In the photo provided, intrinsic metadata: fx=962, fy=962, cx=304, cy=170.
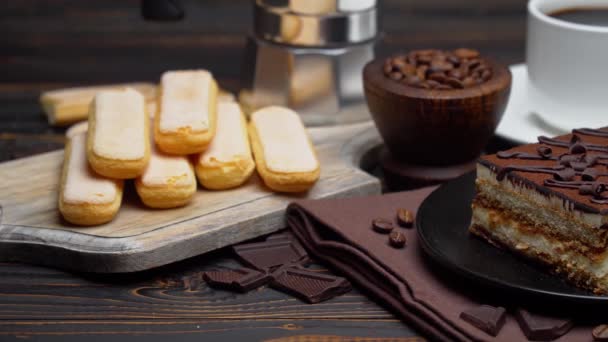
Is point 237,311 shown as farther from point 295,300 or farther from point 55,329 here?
point 55,329

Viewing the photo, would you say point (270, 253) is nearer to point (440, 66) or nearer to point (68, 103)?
point (440, 66)

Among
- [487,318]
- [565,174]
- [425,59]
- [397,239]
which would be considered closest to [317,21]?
[425,59]

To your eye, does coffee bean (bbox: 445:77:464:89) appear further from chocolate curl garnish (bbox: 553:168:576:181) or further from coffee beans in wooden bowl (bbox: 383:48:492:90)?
chocolate curl garnish (bbox: 553:168:576:181)

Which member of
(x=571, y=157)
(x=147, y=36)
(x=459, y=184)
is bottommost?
(x=147, y=36)

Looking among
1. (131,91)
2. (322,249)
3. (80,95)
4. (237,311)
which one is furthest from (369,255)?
(80,95)

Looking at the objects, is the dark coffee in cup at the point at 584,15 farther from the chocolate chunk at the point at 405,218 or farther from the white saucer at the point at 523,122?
the chocolate chunk at the point at 405,218

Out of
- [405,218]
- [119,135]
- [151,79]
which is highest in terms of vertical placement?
[119,135]
